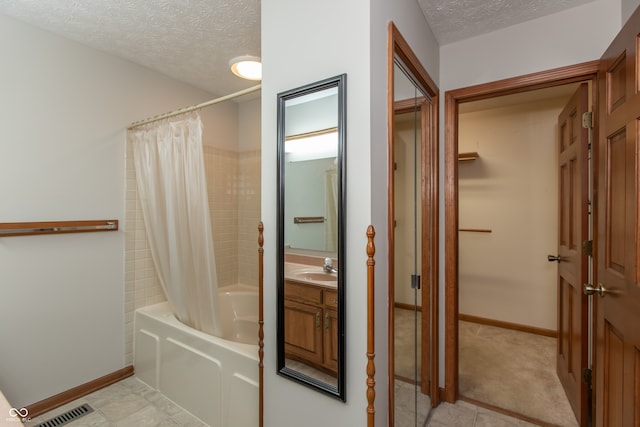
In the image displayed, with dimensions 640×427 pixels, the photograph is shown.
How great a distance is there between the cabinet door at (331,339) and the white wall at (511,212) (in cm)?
290

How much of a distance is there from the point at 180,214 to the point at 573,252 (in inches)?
103

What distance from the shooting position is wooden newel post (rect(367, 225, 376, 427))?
3.49ft

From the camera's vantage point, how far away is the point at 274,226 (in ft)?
4.44

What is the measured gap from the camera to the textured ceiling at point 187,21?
165 cm

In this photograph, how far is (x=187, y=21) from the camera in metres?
1.82

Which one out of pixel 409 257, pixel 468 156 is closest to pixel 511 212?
pixel 468 156

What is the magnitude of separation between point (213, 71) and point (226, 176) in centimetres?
99

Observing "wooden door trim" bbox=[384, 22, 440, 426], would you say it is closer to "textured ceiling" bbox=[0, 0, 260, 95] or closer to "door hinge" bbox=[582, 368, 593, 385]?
"door hinge" bbox=[582, 368, 593, 385]

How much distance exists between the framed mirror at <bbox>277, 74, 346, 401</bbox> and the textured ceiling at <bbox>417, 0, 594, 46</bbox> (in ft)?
3.28

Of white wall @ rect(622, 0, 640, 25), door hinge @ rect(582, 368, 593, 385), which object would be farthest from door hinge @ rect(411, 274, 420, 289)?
white wall @ rect(622, 0, 640, 25)

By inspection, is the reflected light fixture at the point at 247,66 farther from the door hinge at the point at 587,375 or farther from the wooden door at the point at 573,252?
the door hinge at the point at 587,375

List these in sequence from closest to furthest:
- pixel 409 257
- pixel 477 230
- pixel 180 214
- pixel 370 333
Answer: pixel 370 333 → pixel 409 257 → pixel 180 214 → pixel 477 230

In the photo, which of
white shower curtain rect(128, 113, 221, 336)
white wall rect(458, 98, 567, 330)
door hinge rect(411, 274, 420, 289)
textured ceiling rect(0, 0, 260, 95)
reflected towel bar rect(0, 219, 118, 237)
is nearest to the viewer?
door hinge rect(411, 274, 420, 289)

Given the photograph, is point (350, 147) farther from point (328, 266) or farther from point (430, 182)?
point (430, 182)
